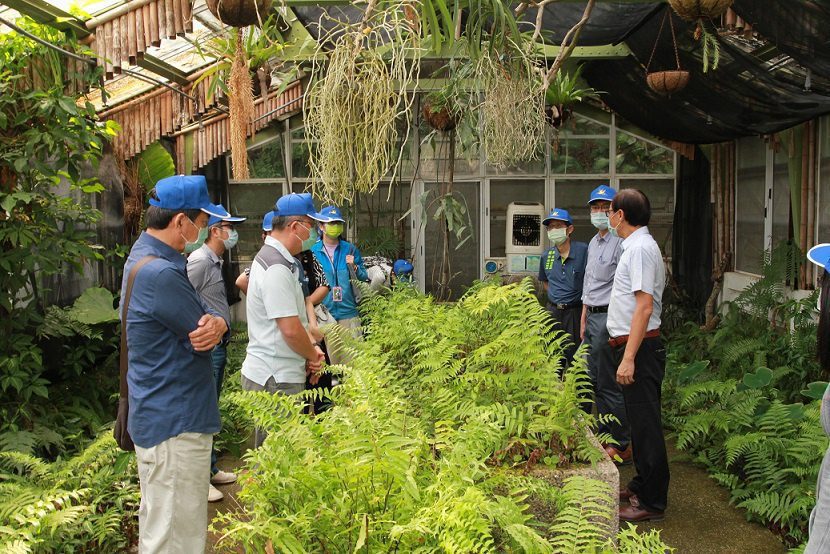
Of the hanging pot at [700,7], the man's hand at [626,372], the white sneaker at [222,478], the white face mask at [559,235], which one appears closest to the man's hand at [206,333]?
the man's hand at [626,372]

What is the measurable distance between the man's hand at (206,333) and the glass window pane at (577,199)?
829 cm

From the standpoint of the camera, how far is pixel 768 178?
823cm

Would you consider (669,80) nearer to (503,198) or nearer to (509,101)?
(509,101)

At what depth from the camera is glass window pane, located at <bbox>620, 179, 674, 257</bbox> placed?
10570 mm

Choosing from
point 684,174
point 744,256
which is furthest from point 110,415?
point 684,174

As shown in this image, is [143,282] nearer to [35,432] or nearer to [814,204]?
[35,432]

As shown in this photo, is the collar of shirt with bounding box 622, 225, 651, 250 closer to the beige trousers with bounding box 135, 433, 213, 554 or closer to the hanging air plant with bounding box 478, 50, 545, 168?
the hanging air plant with bounding box 478, 50, 545, 168

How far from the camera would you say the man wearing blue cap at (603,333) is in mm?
5031

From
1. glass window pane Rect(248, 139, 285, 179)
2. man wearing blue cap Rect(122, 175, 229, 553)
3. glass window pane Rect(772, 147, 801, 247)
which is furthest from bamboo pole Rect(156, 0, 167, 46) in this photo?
glass window pane Rect(772, 147, 801, 247)

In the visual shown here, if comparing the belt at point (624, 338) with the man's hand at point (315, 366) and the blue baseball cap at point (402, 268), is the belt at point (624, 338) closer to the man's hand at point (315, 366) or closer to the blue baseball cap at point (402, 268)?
the man's hand at point (315, 366)

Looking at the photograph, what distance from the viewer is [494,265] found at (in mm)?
10273

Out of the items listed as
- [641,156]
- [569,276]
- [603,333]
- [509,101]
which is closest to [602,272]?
[603,333]

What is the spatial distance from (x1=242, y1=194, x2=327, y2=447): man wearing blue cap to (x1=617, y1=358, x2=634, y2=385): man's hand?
1601 millimetres

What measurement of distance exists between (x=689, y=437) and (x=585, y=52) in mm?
4541
